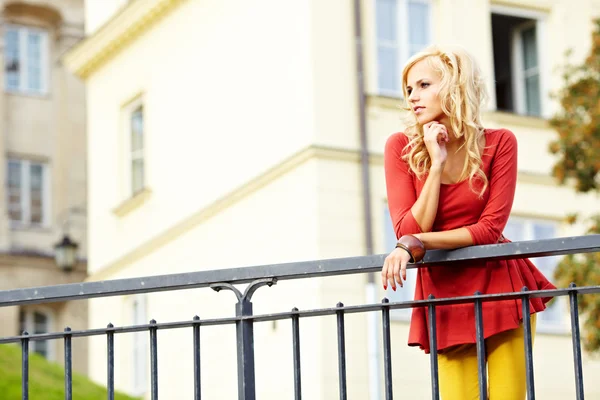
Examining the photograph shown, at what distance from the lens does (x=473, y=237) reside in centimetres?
577

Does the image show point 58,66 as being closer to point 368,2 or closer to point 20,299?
point 368,2

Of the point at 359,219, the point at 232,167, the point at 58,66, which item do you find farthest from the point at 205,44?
the point at 58,66

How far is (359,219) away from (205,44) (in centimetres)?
461

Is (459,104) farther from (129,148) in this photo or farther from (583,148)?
(129,148)

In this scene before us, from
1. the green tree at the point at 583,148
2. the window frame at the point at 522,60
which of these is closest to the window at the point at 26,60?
the window frame at the point at 522,60

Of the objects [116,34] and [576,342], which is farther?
[116,34]

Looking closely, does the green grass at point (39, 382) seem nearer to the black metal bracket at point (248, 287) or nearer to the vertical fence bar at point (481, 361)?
the black metal bracket at point (248, 287)

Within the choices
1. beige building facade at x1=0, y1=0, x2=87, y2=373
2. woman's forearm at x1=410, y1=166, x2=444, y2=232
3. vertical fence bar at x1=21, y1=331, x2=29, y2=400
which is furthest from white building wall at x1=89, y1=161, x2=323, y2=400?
woman's forearm at x1=410, y1=166, x2=444, y2=232

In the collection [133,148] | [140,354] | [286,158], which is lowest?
[140,354]

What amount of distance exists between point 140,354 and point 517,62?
8.05m

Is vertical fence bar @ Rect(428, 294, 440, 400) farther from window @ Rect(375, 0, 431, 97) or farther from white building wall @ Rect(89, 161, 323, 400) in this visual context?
window @ Rect(375, 0, 431, 97)

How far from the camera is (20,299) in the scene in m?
6.39

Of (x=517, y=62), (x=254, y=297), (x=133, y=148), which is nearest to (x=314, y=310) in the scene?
(x=254, y=297)

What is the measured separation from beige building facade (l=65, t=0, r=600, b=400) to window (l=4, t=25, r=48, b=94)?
8445mm
